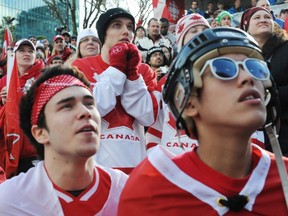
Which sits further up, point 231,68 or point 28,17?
point 231,68

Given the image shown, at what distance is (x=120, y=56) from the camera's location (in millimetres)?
3850

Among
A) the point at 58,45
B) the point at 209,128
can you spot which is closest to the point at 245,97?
the point at 209,128

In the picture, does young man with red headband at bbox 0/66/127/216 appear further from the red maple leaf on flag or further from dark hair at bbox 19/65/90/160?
the red maple leaf on flag

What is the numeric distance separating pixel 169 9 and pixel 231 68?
48.1 ft

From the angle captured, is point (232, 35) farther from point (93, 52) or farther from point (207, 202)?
point (93, 52)

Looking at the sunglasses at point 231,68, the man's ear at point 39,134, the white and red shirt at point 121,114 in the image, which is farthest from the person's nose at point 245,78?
the white and red shirt at point 121,114

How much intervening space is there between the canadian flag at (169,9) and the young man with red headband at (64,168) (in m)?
12.7

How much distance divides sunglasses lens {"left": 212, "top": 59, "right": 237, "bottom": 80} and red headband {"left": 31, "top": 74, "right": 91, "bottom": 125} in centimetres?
118

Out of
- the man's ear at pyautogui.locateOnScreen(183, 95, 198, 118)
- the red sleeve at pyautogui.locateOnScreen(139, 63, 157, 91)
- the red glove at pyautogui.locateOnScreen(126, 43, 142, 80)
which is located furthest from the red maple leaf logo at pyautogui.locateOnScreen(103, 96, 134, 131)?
the man's ear at pyautogui.locateOnScreen(183, 95, 198, 118)

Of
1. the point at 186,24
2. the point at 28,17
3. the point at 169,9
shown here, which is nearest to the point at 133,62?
the point at 186,24

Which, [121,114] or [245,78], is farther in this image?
[121,114]

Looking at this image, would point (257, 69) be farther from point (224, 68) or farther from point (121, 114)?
point (121, 114)

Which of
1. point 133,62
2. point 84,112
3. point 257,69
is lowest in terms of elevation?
point 84,112

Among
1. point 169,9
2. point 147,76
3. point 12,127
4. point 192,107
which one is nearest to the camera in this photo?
point 192,107
